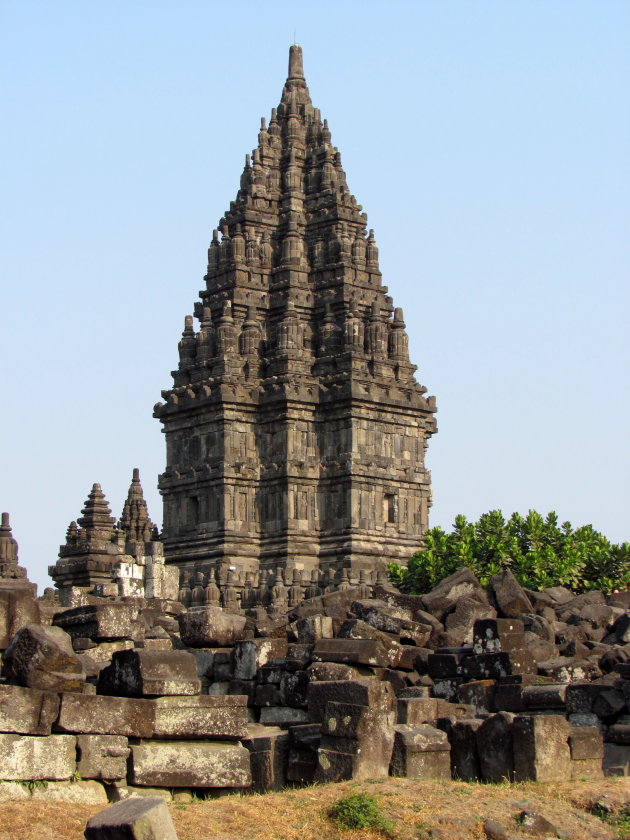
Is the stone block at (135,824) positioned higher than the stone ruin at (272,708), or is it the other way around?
the stone ruin at (272,708)

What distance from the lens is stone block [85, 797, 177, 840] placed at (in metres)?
15.9

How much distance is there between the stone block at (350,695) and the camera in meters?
21.9

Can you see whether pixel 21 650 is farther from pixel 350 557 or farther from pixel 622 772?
pixel 350 557

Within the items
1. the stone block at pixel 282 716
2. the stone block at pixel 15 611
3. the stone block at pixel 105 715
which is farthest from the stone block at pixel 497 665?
the stone block at pixel 105 715

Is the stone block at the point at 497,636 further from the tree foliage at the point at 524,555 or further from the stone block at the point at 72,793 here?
the tree foliage at the point at 524,555

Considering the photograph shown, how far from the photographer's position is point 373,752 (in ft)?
70.8

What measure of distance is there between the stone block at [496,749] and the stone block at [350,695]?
1.26 m

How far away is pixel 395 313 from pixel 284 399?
5878 millimetres

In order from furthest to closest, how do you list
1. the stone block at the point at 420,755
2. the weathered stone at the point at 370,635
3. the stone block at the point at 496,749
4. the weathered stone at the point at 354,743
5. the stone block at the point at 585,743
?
the weathered stone at the point at 370,635 → the stone block at the point at 585,743 → the stone block at the point at 496,749 → the stone block at the point at 420,755 → the weathered stone at the point at 354,743

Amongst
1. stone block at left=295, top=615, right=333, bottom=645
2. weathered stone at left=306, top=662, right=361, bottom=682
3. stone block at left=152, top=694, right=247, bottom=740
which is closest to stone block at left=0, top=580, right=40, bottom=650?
stone block at left=152, top=694, right=247, bottom=740

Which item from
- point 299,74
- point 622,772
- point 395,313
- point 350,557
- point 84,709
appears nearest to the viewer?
point 84,709

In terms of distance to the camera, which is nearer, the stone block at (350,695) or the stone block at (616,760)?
the stone block at (350,695)

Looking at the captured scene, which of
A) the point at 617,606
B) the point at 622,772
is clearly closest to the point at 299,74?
the point at 617,606

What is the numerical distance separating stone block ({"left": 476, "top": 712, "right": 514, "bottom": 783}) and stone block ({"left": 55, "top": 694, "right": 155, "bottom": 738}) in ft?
14.0
